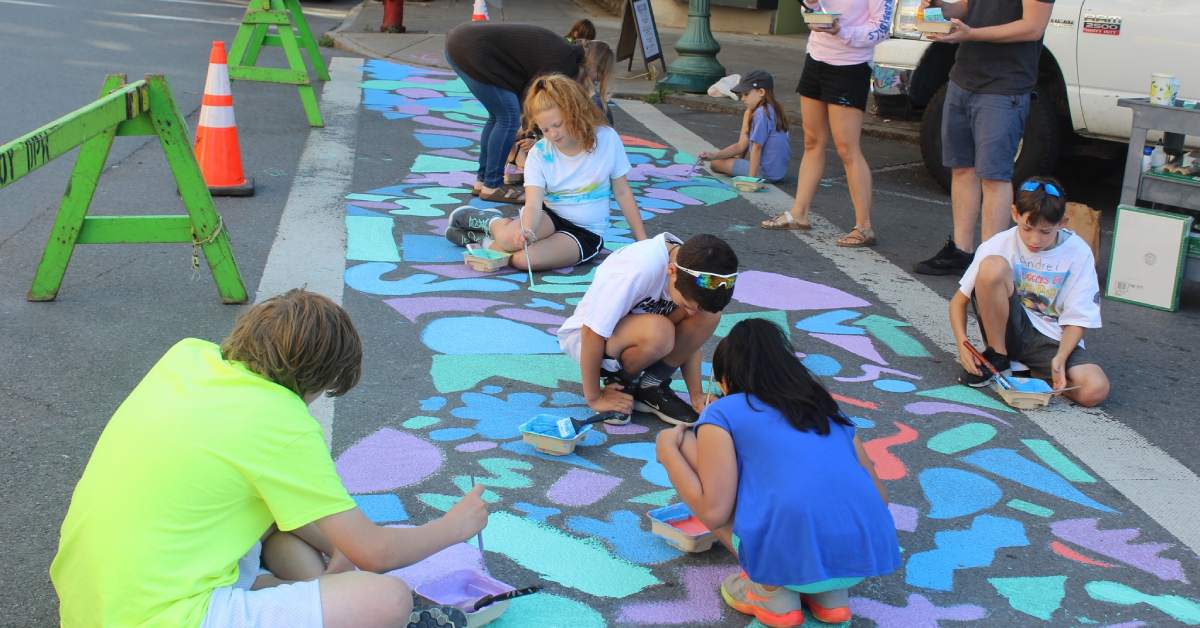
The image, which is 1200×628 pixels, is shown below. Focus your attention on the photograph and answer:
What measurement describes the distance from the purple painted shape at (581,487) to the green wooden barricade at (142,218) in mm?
2069

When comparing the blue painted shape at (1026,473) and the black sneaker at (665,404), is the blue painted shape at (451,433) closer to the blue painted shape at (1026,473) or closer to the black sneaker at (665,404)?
the black sneaker at (665,404)

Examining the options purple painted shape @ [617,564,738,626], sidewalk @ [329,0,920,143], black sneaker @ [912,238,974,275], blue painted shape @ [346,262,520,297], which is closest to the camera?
purple painted shape @ [617,564,738,626]

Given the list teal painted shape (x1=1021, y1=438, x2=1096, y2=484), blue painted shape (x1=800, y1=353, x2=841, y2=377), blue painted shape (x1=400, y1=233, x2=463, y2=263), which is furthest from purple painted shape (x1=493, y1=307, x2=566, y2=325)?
teal painted shape (x1=1021, y1=438, x2=1096, y2=484)

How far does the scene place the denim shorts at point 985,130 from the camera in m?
6.05

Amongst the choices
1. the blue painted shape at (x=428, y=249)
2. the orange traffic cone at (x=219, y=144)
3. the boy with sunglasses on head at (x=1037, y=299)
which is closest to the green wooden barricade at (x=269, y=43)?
the orange traffic cone at (x=219, y=144)

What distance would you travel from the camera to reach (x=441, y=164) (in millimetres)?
8461

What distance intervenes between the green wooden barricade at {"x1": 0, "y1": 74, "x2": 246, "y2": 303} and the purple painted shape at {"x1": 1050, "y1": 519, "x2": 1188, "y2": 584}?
3412mm

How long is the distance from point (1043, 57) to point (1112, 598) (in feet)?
17.4

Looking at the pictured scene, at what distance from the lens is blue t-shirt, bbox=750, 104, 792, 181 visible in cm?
842

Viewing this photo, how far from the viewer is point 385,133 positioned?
9375 millimetres

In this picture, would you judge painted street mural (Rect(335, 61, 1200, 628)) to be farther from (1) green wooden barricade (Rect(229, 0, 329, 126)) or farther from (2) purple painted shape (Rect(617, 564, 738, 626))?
(1) green wooden barricade (Rect(229, 0, 329, 126))

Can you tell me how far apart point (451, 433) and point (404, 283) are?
178cm

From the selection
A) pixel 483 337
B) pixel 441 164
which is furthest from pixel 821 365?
pixel 441 164

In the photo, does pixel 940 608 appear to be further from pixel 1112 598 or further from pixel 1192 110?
pixel 1192 110
